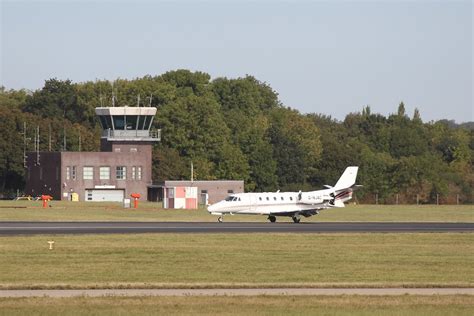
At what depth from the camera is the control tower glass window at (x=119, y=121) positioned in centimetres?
13638

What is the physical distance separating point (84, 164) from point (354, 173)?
52.8 m

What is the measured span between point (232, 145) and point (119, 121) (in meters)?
27.8

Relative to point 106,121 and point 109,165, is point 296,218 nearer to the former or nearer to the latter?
point 109,165

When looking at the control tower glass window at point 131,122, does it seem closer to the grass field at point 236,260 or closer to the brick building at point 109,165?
the brick building at point 109,165

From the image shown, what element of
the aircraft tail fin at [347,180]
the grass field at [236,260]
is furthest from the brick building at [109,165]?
the grass field at [236,260]

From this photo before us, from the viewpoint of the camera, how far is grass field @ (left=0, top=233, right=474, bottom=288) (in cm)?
3697

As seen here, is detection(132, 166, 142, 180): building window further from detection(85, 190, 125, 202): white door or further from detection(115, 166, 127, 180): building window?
detection(85, 190, 125, 202): white door

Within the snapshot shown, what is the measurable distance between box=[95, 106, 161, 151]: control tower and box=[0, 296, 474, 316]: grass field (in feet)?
345

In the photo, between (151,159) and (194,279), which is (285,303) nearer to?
(194,279)

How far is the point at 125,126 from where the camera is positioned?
5428 inches

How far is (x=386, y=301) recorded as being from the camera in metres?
31.2

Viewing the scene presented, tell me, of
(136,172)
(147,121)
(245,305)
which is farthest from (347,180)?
Result: (245,305)

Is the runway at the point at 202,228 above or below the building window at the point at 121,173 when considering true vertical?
below

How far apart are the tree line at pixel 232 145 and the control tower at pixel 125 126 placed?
448 inches
